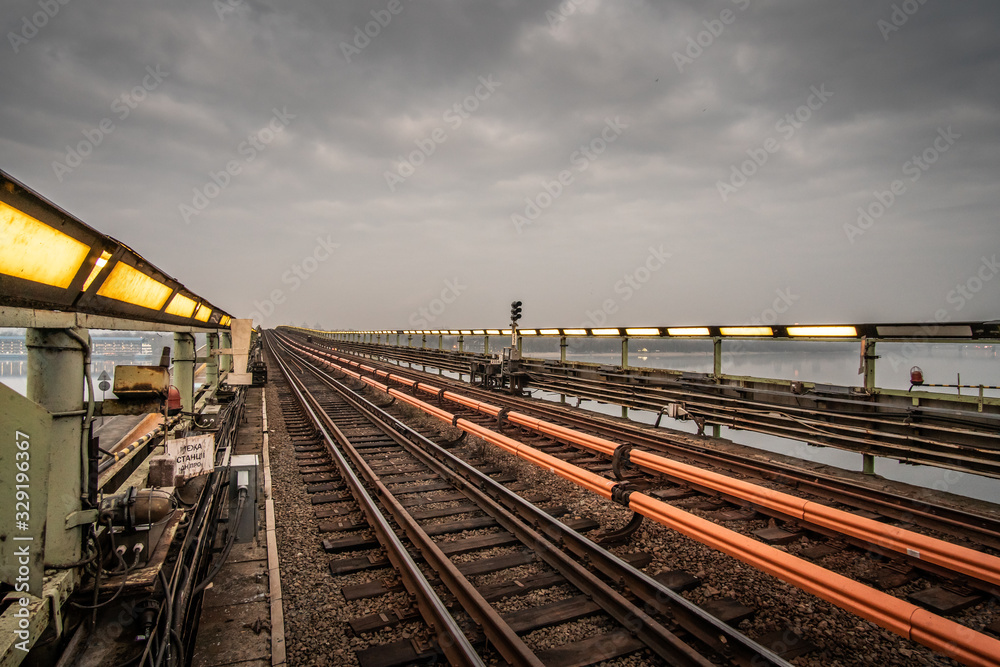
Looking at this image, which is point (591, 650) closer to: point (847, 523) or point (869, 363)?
point (847, 523)

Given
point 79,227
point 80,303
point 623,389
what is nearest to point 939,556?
point 79,227

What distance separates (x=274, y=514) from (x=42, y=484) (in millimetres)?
3611

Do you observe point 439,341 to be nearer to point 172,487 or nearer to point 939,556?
point 172,487

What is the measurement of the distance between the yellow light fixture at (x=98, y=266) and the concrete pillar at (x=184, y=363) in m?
5.08

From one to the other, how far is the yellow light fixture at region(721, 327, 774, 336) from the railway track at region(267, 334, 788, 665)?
5.55m

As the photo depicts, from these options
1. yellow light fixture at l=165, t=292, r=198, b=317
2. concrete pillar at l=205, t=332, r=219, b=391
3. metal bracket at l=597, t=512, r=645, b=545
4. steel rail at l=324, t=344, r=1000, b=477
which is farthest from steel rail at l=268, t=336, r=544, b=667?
concrete pillar at l=205, t=332, r=219, b=391

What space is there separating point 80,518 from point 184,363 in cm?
521

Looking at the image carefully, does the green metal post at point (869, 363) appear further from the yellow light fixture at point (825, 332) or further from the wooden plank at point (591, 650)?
the wooden plank at point (591, 650)

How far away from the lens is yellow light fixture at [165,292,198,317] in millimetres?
→ 5857

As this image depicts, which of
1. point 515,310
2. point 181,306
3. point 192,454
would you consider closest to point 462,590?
point 192,454

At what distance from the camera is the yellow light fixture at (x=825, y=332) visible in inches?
301

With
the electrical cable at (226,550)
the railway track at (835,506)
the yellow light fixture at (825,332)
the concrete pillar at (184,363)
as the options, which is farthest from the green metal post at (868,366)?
the concrete pillar at (184,363)

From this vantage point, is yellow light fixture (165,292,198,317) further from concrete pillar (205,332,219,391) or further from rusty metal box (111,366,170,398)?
concrete pillar (205,332,219,391)

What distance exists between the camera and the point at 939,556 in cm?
375
